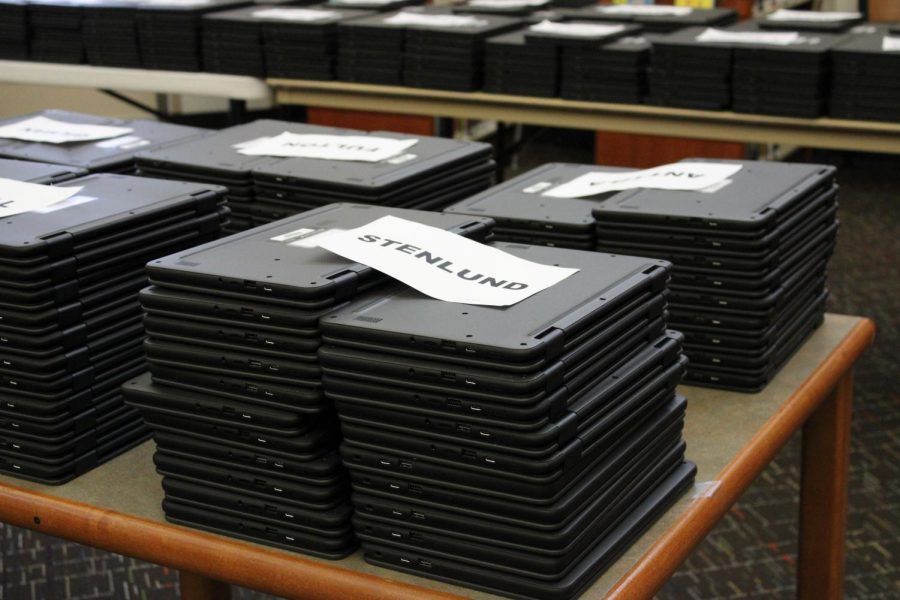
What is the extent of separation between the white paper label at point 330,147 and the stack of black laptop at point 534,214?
196mm

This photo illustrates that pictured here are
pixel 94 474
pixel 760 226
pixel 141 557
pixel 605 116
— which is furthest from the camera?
pixel 605 116

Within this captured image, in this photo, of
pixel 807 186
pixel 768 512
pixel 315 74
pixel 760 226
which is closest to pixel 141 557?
pixel 760 226

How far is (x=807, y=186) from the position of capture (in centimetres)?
182

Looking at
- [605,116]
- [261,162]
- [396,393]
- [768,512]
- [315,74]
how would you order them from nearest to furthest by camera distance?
1. [396,393]
2. [261,162]
3. [768,512]
4. [605,116]
5. [315,74]

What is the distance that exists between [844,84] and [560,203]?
6.59 ft

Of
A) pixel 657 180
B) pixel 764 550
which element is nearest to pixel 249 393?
pixel 657 180

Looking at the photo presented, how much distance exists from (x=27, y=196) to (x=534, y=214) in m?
0.72

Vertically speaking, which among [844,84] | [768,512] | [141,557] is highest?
[844,84]

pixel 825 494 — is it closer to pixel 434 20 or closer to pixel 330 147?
pixel 330 147

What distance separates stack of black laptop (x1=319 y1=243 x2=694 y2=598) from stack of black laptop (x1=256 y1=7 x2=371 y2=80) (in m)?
3.05

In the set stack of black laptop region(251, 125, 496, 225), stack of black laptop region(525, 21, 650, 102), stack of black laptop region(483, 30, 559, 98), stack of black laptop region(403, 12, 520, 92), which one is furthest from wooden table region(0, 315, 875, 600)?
stack of black laptop region(403, 12, 520, 92)

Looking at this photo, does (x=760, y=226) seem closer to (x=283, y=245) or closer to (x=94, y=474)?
(x=283, y=245)

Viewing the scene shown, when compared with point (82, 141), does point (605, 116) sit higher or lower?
lower

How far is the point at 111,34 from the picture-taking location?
4.42 metres
